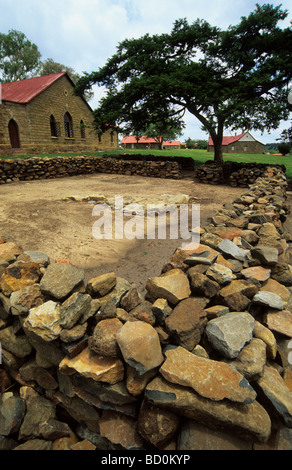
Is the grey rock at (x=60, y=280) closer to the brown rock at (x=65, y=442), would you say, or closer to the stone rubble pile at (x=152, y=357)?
the stone rubble pile at (x=152, y=357)

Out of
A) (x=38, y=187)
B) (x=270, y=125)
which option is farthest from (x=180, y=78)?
(x=38, y=187)

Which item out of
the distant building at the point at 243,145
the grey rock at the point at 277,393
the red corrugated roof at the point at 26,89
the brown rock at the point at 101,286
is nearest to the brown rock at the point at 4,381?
the brown rock at the point at 101,286

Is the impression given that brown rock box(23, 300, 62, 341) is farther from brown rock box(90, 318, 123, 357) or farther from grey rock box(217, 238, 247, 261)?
grey rock box(217, 238, 247, 261)

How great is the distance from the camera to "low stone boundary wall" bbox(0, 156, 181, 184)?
11.7 m

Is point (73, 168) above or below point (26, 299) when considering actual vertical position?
above

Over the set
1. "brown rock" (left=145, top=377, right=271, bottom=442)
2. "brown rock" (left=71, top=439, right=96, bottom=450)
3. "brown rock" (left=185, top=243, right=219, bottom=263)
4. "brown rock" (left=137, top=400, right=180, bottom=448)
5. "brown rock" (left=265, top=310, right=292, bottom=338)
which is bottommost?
"brown rock" (left=71, top=439, right=96, bottom=450)

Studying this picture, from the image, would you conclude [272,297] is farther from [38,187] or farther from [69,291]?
[38,187]

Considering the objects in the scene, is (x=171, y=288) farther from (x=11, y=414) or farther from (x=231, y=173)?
(x=231, y=173)

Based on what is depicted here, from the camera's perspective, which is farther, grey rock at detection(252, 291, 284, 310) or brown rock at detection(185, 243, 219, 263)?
brown rock at detection(185, 243, 219, 263)

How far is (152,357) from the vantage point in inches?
A: 72.0

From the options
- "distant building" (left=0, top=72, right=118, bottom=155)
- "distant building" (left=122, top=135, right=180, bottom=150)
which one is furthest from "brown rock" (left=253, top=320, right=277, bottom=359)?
"distant building" (left=122, top=135, right=180, bottom=150)

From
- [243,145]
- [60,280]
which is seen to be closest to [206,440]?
[60,280]

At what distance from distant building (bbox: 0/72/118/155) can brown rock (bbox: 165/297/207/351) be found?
61.8ft

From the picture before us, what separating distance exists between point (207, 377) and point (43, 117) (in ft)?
88.7
